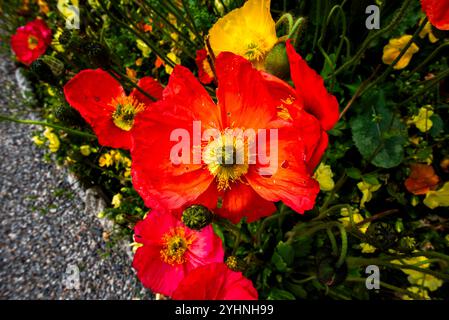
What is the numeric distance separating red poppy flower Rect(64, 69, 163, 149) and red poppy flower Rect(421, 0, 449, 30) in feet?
1.78

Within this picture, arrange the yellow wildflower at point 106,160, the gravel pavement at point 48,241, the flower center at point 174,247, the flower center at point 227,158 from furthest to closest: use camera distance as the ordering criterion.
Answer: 1. the gravel pavement at point 48,241
2. the yellow wildflower at point 106,160
3. the flower center at point 174,247
4. the flower center at point 227,158

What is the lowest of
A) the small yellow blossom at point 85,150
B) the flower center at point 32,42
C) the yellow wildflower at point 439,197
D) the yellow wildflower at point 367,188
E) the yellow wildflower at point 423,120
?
the small yellow blossom at point 85,150

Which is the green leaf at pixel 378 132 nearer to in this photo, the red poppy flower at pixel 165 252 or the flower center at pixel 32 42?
the red poppy flower at pixel 165 252

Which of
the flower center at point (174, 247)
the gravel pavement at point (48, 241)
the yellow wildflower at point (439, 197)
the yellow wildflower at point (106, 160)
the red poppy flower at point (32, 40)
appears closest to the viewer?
the flower center at point (174, 247)

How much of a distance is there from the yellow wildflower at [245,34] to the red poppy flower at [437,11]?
27 cm

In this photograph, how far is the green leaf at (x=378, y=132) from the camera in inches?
41.7

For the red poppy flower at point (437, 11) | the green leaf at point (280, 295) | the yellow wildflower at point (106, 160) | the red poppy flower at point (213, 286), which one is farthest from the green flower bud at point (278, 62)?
the yellow wildflower at point (106, 160)

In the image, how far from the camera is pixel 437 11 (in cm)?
57

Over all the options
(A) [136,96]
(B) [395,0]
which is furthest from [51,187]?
(B) [395,0]

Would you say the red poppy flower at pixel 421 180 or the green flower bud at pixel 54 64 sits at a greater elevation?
the red poppy flower at pixel 421 180

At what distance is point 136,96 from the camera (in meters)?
0.90

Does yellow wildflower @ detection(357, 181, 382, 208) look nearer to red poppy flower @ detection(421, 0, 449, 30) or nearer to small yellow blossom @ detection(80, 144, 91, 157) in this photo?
red poppy flower @ detection(421, 0, 449, 30)

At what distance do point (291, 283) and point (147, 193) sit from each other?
2.27ft

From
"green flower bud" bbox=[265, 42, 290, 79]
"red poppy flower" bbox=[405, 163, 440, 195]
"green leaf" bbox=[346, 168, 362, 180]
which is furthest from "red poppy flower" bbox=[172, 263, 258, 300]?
"red poppy flower" bbox=[405, 163, 440, 195]
